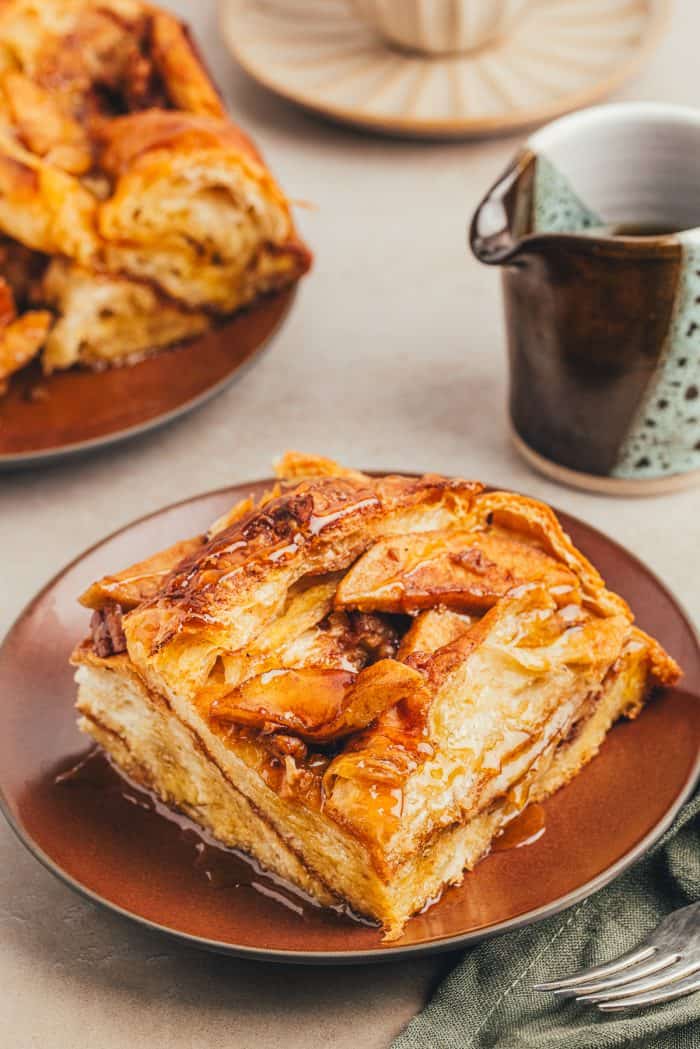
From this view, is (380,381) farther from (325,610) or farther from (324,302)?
(325,610)

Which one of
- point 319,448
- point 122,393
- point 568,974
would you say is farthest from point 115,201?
point 568,974

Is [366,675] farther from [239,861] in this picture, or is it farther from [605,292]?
[605,292]

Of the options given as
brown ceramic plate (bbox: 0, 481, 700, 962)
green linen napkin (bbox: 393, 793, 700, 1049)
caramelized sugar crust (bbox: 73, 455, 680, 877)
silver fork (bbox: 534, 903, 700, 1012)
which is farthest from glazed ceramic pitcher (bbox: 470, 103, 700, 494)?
silver fork (bbox: 534, 903, 700, 1012)

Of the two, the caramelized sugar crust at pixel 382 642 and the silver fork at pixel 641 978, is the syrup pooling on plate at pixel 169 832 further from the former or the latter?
the silver fork at pixel 641 978

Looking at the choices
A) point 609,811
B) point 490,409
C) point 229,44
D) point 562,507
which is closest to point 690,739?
point 609,811

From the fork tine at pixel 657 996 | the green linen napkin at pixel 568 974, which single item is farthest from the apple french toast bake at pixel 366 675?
the fork tine at pixel 657 996

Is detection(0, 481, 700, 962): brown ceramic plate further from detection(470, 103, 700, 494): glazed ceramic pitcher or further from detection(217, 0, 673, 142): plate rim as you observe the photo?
detection(217, 0, 673, 142): plate rim
